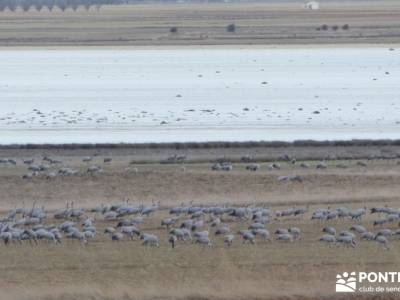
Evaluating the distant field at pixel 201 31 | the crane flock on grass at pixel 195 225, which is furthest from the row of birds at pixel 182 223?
the distant field at pixel 201 31

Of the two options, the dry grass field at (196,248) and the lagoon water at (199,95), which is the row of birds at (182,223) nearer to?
the dry grass field at (196,248)

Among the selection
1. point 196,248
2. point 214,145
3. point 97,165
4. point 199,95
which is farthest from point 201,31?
point 196,248

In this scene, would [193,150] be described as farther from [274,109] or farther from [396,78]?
[396,78]

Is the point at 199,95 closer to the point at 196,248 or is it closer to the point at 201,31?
the point at 196,248

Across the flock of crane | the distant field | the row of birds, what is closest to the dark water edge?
the flock of crane

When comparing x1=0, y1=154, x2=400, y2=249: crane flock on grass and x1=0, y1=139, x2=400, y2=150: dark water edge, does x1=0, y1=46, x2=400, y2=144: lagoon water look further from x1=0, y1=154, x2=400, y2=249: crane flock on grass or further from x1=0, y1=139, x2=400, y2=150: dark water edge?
x1=0, y1=154, x2=400, y2=249: crane flock on grass
